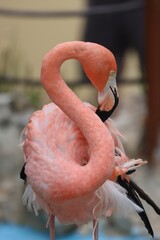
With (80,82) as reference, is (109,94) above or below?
above

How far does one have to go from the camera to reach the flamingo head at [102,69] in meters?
2.03

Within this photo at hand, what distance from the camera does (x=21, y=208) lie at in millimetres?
3750

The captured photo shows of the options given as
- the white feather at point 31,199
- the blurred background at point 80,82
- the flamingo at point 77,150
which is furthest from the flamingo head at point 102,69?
the blurred background at point 80,82

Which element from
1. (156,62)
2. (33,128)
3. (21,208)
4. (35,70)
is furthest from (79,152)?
(35,70)

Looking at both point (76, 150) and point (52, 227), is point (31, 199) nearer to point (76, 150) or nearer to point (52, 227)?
point (52, 227)

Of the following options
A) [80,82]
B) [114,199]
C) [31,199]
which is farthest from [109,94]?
[80,82]

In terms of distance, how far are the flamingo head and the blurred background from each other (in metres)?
1.56

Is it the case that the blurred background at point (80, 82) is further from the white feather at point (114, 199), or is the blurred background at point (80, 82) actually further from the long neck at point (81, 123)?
the long neck at point (81, 123)

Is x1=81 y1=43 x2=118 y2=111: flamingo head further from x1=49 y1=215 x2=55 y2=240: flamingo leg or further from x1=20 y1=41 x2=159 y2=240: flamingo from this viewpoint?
x1=49 y1=215 x2=55 y2=240: flamingo leg

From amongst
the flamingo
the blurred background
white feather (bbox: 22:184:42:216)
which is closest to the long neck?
the flamingo

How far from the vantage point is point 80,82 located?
4.64 m

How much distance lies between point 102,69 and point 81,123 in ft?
0.48

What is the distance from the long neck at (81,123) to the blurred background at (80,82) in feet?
5.10

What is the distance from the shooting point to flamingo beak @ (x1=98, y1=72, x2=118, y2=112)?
2.06 m
